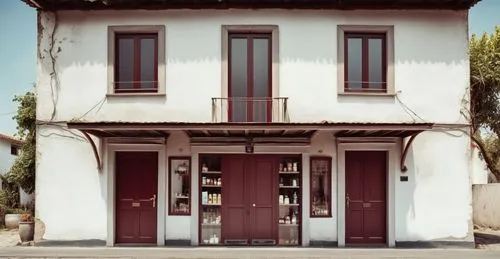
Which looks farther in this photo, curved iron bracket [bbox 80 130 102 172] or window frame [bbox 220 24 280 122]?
window frame [bbox 220 24 280 122]

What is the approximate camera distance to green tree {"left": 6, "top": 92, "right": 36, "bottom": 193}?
18844mm

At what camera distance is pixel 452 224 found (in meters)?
15.0

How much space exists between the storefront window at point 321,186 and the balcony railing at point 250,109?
1521mm

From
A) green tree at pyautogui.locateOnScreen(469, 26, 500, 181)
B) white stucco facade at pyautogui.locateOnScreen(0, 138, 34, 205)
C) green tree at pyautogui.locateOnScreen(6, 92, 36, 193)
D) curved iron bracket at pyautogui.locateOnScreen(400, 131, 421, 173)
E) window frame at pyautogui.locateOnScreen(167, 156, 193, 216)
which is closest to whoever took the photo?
curved iron bracket at pyautogui.locateOnScreen(400, 131, 421, 173)

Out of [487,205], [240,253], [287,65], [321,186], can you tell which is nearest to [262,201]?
[321,186]

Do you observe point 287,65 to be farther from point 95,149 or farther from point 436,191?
point 95,149

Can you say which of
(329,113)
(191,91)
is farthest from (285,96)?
(191,91)

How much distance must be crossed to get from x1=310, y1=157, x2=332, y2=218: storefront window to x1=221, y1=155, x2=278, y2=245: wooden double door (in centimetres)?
101

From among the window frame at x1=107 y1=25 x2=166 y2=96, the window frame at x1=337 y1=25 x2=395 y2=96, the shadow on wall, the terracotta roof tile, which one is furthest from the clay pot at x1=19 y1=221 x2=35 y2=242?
the terracotta roof tile

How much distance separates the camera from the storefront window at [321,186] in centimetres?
1520

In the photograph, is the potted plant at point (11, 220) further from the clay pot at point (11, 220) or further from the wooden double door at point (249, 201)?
the wooden double door at point (249, 201)

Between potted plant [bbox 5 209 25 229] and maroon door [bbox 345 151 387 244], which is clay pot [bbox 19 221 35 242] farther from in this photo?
maroon door [bbox 345 151 387 244]

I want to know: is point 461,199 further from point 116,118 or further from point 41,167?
point 41,167

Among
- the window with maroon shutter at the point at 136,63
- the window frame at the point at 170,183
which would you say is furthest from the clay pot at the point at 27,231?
the window with maroon shutter at the point at 136,63
